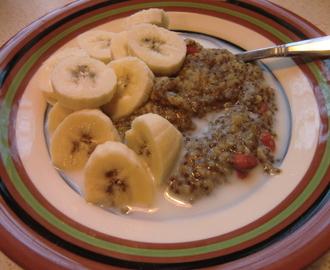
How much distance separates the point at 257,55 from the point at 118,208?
0.98 metres

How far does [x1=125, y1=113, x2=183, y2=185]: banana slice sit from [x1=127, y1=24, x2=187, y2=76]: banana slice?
0.33 metres

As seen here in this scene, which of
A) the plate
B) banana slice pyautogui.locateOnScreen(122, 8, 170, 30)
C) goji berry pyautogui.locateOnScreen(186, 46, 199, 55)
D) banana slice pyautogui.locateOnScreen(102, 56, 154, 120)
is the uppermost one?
banana slice pyautogui.locateOnScreen(122, 8, 170, 30)

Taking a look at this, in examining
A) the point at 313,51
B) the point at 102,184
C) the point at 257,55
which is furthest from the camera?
the point at 257,55

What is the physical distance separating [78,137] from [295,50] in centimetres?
103

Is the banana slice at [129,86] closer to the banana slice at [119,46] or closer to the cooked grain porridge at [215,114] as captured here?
the cooked grain porridge at [215,114]

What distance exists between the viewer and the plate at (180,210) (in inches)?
30.3

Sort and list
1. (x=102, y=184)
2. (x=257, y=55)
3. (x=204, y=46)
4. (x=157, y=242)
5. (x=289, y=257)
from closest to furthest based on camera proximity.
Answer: (x=289, y=257) < (x=157, y=242) < (x=102, y=184) < (x=257, y=55) < (x=204, y=46)

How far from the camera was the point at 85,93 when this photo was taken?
1.05 meters

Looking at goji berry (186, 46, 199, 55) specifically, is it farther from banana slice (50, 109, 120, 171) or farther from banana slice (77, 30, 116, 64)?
banana slice (50, 109, 120, 171)

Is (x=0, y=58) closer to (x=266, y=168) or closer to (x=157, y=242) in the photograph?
(x=157, y=242)

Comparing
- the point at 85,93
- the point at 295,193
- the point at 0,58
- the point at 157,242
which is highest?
the point at 0,58

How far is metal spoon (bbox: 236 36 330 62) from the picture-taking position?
4.13 feet

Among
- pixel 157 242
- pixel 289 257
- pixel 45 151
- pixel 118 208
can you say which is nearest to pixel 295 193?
pixel 289 257

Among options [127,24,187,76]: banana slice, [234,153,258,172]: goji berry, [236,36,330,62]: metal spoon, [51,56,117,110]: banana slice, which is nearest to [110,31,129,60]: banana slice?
[127,24,187,76]: banana slice
